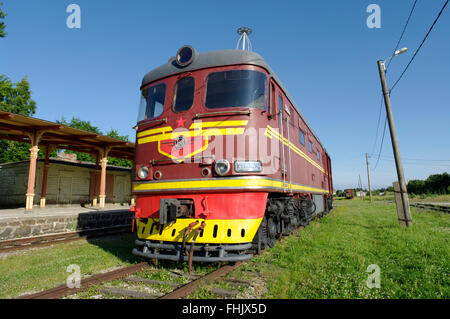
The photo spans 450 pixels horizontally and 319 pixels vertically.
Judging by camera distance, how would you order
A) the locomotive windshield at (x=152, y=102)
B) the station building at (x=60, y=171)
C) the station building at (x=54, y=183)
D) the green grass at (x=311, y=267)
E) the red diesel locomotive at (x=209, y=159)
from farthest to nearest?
the station building at (x=54, y=183), the station building at (x=60, y=171), the locomotive windshield at (x=152, y=102), the red diesel locomotive at (x=209, y=159), the green grass at (x=311, y=267)

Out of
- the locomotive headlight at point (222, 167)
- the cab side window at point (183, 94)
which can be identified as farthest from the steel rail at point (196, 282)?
the cab side window at point (183, 94)

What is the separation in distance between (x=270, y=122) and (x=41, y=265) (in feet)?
16.7

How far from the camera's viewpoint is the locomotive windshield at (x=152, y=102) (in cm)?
558

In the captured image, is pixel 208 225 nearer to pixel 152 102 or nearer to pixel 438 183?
pixel 152 102

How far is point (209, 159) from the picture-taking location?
15.0 feet

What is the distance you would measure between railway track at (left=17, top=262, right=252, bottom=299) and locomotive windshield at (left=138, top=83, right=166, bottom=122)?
9.80 ft

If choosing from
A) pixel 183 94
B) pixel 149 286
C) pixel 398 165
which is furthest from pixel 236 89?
pixel 398 165

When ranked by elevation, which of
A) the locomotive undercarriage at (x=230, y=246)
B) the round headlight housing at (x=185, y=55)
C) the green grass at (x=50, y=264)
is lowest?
the green grass at (x=50, y=264)

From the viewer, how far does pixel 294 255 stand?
16.6 ft

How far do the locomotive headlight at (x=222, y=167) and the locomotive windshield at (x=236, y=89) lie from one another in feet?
3.53

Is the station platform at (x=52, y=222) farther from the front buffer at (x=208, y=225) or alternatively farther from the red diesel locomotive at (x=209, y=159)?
the front buffer at (x=208, y=225)

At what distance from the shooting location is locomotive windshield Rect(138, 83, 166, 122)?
5.58 metres

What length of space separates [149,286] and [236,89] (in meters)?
3.44

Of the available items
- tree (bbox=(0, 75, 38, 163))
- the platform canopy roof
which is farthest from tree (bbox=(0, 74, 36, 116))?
the platform canopy roof
